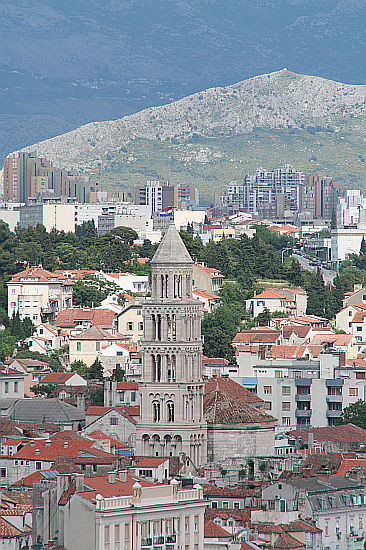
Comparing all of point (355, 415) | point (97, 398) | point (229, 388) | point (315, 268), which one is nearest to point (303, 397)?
point (355, 415)

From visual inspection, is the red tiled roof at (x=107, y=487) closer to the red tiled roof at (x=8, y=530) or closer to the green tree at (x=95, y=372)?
the red tiled roof at (x=8, y=530)

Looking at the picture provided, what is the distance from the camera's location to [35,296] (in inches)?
5404

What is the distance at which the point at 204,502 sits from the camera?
60.2 meters

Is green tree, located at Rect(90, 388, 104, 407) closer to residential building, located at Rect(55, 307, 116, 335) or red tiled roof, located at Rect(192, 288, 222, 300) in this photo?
residential building, located at Rect(55, 307, 116, 335)

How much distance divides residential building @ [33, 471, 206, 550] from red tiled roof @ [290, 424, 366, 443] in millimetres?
24730

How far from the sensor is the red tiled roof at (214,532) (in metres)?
59.8

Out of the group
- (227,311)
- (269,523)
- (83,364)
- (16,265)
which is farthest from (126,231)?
(269,523)

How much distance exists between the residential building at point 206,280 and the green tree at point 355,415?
1939 inches

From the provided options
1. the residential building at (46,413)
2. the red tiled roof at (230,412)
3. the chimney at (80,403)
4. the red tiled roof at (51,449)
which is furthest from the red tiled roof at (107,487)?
the chimney at (80,403)

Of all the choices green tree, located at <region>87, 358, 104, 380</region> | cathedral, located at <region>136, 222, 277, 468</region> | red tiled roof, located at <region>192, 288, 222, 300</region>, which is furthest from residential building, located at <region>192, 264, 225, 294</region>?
cathedral, located at <region>136, 222, 277, 468</region>

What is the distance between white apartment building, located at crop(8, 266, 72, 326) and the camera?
137 m

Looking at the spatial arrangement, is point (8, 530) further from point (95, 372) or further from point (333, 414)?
point (95, 372)

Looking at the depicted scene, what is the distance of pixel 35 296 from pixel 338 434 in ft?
Result: 177

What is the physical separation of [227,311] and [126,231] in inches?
1316
